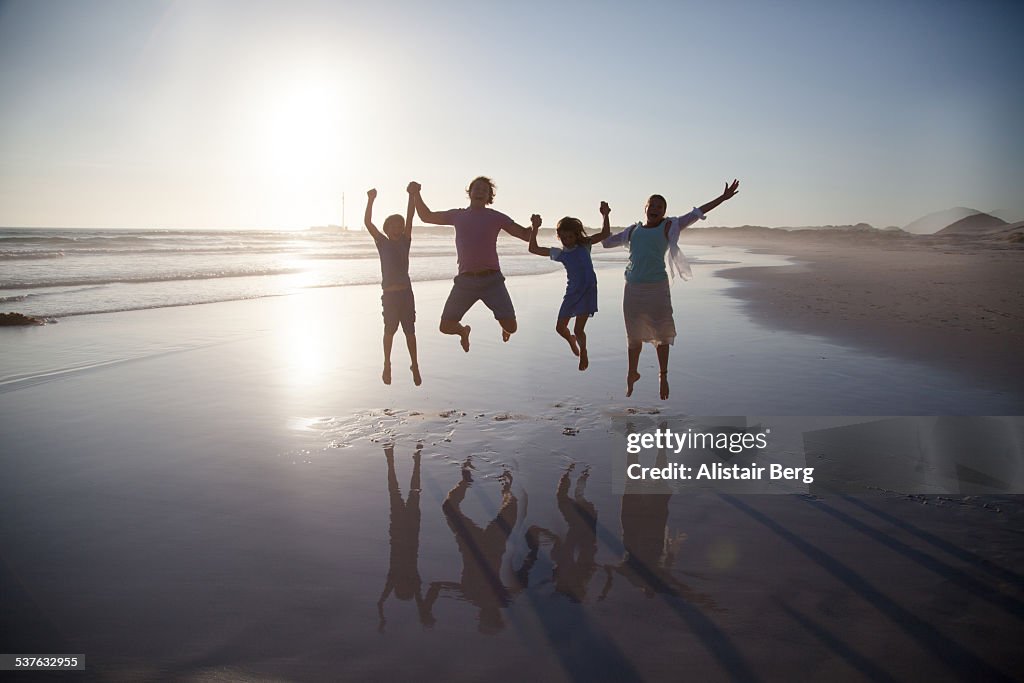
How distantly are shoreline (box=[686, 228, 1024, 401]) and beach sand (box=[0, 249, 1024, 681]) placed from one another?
223cm

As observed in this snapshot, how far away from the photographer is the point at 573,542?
4.95 meters

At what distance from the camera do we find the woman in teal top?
7.70 metres

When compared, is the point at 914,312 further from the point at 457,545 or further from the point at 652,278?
the point at 457,545

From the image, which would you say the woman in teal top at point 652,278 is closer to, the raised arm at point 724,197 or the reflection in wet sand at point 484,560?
the raised arm at point 724,197

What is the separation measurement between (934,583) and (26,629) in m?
6.06

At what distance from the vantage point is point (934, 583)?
4277 millimetres

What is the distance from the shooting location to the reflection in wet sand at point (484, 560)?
4.09 metres

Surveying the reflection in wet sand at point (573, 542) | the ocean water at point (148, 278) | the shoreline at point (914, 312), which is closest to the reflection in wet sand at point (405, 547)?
the reflection in wet sand at point (573, 542)

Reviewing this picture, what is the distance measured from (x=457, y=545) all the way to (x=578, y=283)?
176 inches

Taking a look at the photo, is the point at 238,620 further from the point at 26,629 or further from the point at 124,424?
the point at 124,424

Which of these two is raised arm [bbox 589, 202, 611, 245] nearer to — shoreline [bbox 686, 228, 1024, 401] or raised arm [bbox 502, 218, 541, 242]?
raised arm [bbox 502, 218, 541, 242]

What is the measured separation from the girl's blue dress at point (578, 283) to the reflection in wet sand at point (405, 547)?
325cm

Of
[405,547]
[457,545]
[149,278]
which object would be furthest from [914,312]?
[149,278]

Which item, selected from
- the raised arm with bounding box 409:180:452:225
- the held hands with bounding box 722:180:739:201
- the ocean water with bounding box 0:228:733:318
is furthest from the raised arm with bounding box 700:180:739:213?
the ocean water with bounding box 0:228:733:318
